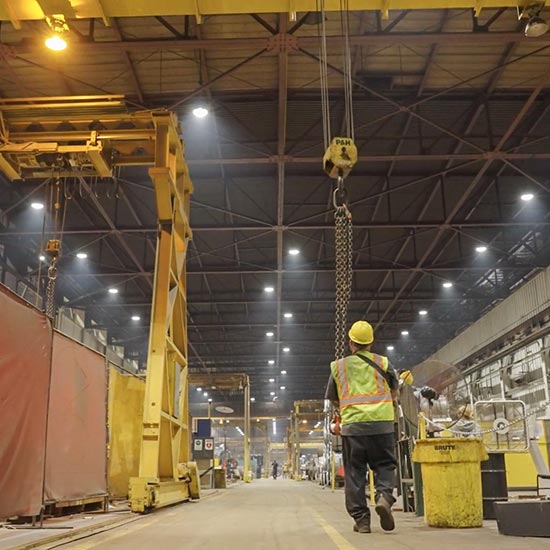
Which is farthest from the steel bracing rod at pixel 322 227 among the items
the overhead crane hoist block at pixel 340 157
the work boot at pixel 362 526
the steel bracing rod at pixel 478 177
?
the work boot at pixel 362 526

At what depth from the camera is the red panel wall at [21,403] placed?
4.15m

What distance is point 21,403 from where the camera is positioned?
4344mm

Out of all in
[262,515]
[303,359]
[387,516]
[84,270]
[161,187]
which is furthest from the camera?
[303,359]

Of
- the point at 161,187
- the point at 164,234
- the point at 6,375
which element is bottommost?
the point at 6,375

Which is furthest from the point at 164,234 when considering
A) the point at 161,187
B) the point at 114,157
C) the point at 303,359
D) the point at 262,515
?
the point at 303,359

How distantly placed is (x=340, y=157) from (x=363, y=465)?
10.1 ft

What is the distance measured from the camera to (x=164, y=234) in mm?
9672

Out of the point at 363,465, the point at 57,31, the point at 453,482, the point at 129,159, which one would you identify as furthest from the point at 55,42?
the point at 453,482

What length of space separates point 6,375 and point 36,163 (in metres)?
6.68

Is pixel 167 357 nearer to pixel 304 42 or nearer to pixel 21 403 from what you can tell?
pixel 21 403

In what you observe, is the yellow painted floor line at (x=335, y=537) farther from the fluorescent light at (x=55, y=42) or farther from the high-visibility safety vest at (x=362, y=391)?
the fluorescent light at (x=55, y=42)

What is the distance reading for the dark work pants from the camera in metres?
5.02

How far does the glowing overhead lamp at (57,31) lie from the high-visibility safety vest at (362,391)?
5141 mm

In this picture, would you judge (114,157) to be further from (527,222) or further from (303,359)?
(303,359)
